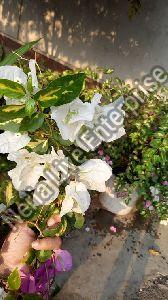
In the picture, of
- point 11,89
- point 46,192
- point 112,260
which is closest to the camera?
point 11,89

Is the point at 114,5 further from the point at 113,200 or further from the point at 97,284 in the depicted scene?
the point at 97,284

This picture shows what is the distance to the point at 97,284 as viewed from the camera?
2846 mm

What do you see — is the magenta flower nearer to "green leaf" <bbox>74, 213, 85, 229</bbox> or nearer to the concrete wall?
"green leaf" <bbox>74, 213, 85, 229</bbox>

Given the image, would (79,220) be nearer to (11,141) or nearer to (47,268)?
(47,268)

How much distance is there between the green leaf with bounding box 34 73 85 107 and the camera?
0.95 meters

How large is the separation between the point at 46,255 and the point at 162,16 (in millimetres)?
2954

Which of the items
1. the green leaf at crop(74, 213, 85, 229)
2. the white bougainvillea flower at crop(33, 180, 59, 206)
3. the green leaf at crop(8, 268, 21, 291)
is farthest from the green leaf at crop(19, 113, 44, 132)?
the green leaf at crop(8, 268, 21, 291)

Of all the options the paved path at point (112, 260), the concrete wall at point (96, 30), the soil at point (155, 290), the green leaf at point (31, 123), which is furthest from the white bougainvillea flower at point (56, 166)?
the concrete wall at point (96, 30)

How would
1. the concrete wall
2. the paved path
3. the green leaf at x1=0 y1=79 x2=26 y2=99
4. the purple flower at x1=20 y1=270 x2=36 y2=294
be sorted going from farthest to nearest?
the concrete wall, the paved path, the purple flower at x1=20 y1=270 x2=36 y2=294, the green leaf at x1=0 y1=79 x2=26 y2=99

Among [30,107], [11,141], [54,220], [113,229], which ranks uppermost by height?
[30,107]

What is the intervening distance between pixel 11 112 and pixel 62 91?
132 millimetres

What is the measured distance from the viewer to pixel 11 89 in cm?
94

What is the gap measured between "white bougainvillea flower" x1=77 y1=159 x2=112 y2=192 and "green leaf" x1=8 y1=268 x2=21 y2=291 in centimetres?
55

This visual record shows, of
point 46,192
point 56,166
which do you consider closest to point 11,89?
point 56,166
